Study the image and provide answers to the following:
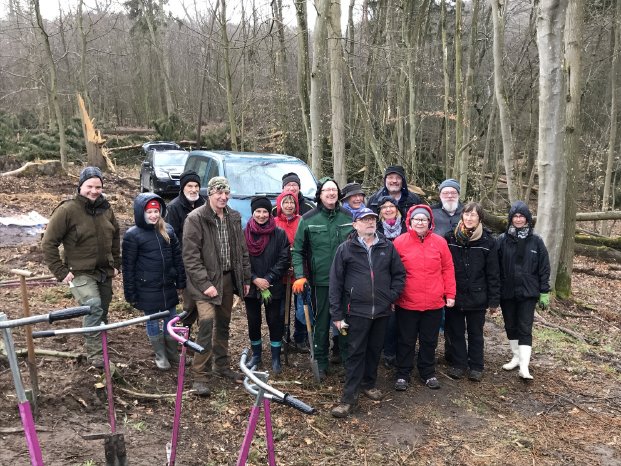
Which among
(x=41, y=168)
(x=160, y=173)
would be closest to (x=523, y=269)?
(x=160, y=173)

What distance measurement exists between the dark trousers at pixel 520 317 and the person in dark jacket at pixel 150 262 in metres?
3.43

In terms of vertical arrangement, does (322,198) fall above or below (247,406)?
above

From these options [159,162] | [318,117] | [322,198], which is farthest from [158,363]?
[159,162]

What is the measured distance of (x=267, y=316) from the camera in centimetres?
527

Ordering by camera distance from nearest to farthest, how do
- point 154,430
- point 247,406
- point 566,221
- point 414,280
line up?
point 154,430
point 247,406
point 414,280
point 566,221

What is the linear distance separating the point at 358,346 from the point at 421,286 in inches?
33.4

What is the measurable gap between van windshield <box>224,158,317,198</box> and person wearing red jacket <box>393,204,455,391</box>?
152 inches

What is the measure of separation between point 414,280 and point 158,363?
8.50 ft

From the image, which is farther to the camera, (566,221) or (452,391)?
(566,221)

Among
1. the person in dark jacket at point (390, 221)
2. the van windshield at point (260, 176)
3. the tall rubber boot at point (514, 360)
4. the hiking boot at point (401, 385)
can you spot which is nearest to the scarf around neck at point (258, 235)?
the person in dark jacket at point (390, 221)

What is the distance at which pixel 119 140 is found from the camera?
29.7 meters

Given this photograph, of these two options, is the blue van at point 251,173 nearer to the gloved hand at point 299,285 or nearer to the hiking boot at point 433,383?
Answer: the gloved hand at point 299,285

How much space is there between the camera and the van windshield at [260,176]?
27.9 feet

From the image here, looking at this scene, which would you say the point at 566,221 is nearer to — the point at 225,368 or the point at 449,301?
the point at 449,301
